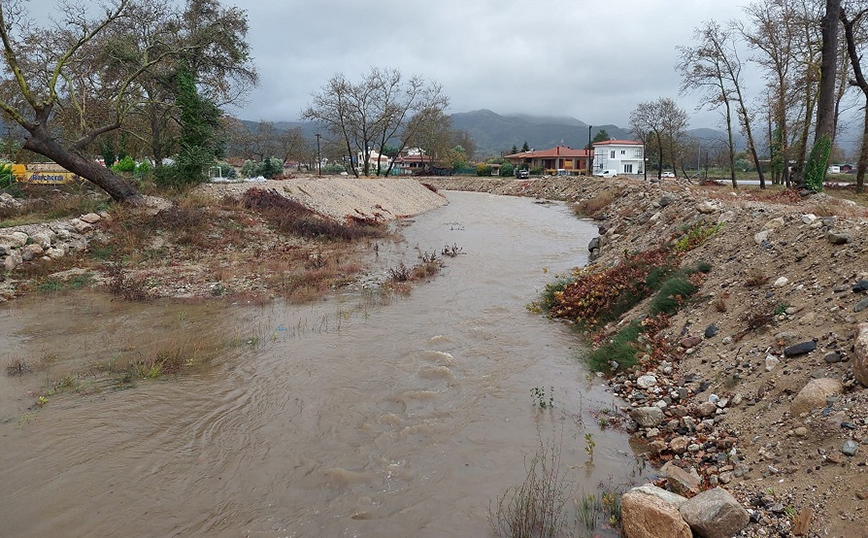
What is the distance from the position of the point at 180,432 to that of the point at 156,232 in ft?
41.1

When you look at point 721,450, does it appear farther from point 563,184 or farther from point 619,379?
point 563,184

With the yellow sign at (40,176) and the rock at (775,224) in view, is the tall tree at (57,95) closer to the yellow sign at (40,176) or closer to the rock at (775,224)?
the yellow sign at (40,176)

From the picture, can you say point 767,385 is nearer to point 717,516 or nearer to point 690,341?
point 690,341

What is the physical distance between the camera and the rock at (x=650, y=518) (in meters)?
3.80

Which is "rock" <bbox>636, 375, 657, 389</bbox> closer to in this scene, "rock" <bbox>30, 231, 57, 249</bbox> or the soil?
the soil

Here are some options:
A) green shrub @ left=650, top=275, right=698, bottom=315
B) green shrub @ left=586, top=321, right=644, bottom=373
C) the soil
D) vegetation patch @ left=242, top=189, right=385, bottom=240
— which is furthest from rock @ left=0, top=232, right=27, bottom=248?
green shrub @ left=650, top=275, right=698, bottom=315


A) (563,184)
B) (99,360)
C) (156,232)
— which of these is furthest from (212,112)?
(563,184)

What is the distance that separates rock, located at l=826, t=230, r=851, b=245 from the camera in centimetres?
710

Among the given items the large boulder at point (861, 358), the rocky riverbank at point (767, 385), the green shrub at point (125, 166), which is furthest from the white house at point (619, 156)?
the large boulder at point (861, 358)

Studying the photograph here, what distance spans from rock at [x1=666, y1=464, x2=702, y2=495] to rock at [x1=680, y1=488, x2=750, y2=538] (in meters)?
0.52

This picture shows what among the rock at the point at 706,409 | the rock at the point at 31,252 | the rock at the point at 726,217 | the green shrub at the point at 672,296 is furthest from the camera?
the rock at the point at 31,252

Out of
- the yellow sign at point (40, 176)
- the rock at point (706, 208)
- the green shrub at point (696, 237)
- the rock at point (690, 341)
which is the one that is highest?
the yellow sign at point (40, 176)

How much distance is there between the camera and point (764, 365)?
227 inches

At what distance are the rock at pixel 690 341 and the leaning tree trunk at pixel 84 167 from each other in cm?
1810
